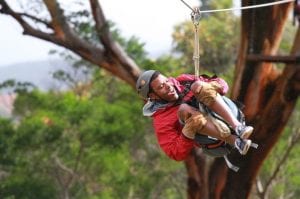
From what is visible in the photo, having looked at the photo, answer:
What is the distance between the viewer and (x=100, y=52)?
7.59 m

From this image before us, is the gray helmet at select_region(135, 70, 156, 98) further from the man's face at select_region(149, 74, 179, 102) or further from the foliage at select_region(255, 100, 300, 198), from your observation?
the foliage at select_region(255, 100, 300, 198)

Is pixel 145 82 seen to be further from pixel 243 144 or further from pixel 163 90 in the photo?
pixel 243 144

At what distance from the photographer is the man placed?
112 inches

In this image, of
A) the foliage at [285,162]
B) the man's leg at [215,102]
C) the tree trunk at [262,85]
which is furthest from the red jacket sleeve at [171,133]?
the foliage at [285,162]

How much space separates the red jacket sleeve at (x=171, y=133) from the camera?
298 centimetres

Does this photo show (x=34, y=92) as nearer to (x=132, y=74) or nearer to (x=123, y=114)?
(x=123, y=114)

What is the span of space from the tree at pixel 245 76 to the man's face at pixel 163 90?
3562mm

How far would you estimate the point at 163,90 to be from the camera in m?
2.90

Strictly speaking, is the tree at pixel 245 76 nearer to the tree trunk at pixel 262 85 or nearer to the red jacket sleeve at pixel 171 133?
the tree trunk at pixel 262 85

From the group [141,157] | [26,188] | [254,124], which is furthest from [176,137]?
[141,157]

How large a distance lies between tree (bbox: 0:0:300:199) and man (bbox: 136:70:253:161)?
11.6 feet

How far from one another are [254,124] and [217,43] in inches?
456

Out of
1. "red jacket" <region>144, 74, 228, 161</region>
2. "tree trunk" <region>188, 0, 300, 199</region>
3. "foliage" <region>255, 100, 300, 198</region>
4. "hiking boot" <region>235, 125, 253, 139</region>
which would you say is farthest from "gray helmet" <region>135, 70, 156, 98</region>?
"foliage" <region>255, 100, 300, 198</region>

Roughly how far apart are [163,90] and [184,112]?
0.15m
